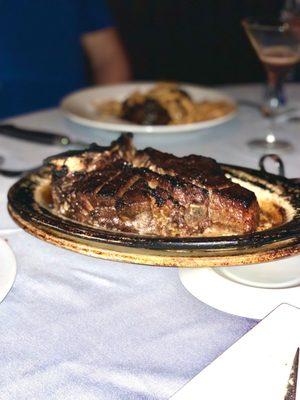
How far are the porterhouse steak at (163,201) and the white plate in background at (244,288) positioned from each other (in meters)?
0.08

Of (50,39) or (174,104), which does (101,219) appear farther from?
(50,39)

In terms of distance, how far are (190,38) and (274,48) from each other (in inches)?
140

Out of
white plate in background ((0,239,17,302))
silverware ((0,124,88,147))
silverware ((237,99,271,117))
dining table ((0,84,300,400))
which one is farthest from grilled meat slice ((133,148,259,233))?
silverware ((237,99,271,117))

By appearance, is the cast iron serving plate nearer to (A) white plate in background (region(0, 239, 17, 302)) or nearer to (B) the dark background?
(A) white plate in background (region(0, 239, 17, 302))

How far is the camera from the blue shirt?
8.84 ft

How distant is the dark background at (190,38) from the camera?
16.8 ft

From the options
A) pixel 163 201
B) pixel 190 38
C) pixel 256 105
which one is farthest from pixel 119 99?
pixel 190 38

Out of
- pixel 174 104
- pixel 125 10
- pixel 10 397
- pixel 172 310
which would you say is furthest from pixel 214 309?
pixel 125 10

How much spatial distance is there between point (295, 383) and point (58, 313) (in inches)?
16.4

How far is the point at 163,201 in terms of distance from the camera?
1049mm

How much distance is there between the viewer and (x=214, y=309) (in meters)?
0.94

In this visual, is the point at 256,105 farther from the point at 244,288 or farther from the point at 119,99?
the point at 244,288

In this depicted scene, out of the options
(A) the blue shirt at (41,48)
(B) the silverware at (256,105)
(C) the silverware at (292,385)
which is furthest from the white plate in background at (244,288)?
(A) the blue shirt at (41,48)

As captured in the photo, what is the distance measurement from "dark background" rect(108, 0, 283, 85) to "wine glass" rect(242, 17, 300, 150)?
10.7 feet
